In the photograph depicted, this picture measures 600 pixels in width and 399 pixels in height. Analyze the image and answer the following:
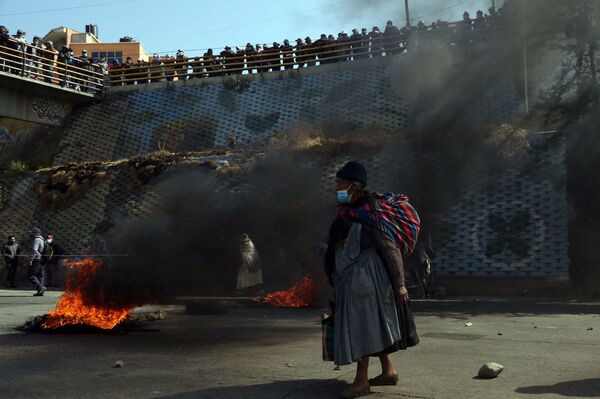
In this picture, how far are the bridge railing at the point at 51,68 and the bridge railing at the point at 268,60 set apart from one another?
893 millimetres

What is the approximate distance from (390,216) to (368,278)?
0.43 meters

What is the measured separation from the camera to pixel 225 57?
22797 millimetres

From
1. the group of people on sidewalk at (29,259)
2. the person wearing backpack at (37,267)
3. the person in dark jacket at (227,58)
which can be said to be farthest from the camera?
the person in dark jacket at (227,58)

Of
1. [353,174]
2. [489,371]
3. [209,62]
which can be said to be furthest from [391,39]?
[489,371]

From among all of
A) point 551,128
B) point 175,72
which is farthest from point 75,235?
point 551,128

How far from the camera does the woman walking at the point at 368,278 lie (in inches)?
139

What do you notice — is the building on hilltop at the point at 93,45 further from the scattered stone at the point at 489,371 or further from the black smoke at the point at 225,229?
the scattered stone at the point at 489,371

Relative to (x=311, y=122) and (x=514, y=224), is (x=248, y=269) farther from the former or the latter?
(x=311, y=122)

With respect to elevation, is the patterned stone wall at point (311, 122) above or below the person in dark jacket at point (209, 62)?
below

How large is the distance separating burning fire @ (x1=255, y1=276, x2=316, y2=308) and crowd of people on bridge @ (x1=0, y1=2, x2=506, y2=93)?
825 cm

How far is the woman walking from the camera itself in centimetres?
354

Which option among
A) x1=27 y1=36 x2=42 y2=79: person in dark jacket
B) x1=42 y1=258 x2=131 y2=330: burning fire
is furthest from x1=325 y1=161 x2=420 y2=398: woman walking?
x1=27 y1=36 x2=42 y2=79: person in dark jacket

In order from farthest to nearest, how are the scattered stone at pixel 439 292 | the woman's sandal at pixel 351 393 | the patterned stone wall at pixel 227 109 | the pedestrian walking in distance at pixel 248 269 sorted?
the patterned stone wall at pixel 227 109
the scattered stone at pixel 439 292
the pedestrian walking in distance at pixel 248 269
the woman's sandal at pixel 351 393

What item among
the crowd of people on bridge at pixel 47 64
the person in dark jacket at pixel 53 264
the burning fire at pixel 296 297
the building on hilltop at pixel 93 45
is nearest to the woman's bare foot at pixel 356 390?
the burning fire at pixel 296 297
